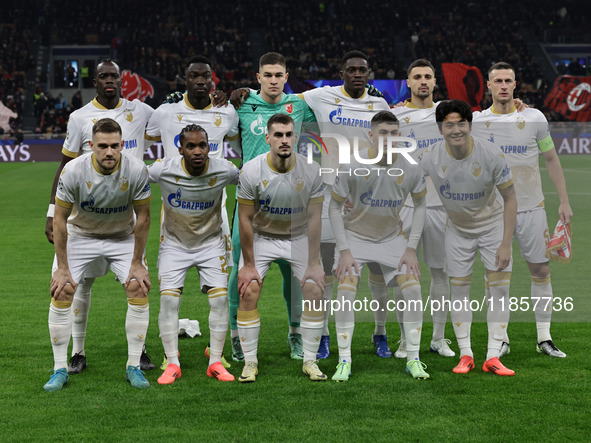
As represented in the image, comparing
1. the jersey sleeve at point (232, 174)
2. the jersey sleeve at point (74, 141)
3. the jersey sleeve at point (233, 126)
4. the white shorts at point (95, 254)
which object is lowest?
the white shorts at point (95, 254)

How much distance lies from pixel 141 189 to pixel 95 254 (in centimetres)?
61

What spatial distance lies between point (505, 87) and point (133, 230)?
320cm

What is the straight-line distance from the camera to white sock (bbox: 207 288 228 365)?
5961 millimetres

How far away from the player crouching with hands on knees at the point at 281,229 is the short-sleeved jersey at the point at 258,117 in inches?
A: 24.6

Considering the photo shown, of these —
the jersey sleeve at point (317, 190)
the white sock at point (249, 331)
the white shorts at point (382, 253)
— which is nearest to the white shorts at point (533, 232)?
the white shorts at point (382, 253)

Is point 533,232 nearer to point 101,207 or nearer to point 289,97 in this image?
point 289,97

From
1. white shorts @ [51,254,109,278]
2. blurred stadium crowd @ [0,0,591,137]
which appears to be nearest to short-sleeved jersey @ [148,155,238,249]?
white shorts @ [51,254,109,278]

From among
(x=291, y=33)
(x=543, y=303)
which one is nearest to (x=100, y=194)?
(x=543, y=303)

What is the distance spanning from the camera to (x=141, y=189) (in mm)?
5777

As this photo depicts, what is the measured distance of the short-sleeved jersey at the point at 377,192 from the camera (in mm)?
5973

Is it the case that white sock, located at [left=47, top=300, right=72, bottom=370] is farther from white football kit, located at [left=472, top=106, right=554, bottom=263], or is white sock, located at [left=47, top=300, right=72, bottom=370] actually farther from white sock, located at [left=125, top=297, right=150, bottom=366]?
white football kit, located at [left=472, top=106, right=554, bottom=263]

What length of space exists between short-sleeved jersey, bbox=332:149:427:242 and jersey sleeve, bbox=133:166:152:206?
4.63 feet

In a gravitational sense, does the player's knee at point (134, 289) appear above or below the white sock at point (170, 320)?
above

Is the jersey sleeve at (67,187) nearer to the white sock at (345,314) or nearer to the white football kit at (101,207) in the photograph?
the white football kit at (101,207)
